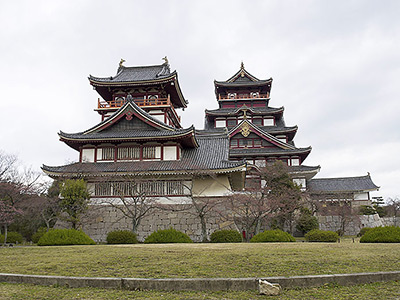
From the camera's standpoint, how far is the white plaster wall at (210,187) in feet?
84.4

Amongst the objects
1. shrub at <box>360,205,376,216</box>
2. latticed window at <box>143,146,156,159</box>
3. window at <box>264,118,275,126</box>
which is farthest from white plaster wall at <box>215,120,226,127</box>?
latticed window at <box>143,146,156,159</box>

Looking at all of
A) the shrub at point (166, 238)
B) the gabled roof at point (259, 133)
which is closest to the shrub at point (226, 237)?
the shrub at point (166, 238)

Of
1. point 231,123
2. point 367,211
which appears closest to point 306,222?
point 367,211

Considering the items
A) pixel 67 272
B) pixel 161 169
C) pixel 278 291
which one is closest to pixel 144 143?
pixel 161 169

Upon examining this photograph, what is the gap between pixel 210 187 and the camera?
2588 cm

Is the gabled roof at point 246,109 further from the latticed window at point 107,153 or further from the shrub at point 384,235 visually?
the shrub at point 384,235

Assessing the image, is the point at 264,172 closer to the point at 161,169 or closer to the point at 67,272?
the point at 161,169

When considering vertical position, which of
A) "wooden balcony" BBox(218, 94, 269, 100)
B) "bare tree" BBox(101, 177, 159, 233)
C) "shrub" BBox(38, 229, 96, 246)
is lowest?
"shrub" BBox(38, 229, 96, 246)

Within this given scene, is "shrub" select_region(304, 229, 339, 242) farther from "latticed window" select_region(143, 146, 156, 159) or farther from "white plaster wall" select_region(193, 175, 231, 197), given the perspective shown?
"latticed window" select_region(143, 146, 156, 159)

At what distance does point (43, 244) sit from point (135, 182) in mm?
8829

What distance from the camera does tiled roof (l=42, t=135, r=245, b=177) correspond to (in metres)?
24.7

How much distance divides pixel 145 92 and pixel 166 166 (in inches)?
547

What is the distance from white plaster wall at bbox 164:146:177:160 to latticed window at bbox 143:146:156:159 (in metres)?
0.93

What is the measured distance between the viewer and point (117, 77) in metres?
39.2
